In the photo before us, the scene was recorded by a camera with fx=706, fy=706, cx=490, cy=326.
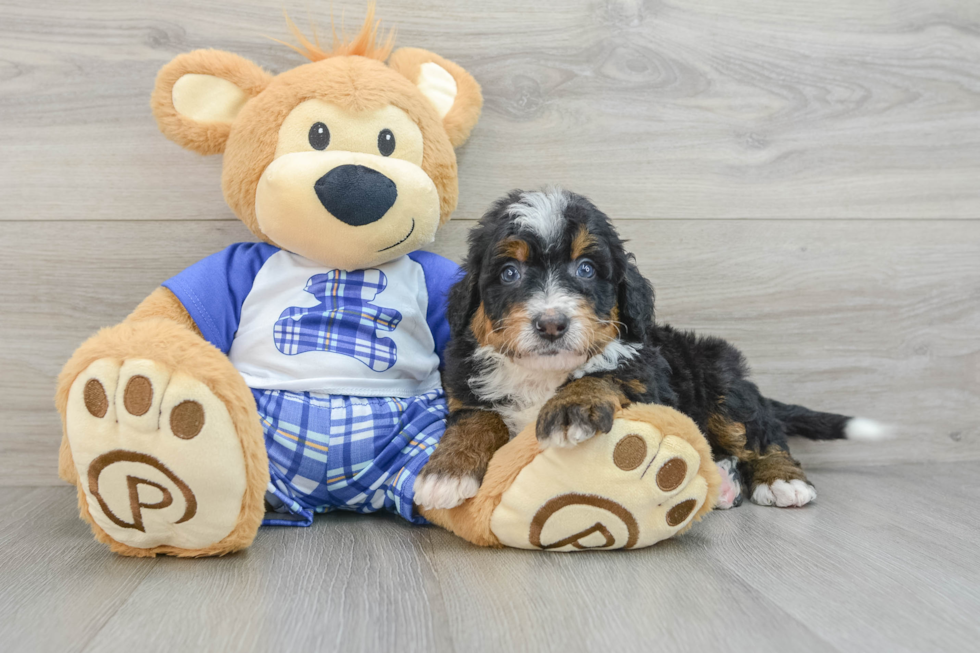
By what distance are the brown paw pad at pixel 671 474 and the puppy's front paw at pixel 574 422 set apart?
6.7 inches

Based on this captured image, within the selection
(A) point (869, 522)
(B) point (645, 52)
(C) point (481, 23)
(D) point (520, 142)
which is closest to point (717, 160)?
(B) point (645, 52)

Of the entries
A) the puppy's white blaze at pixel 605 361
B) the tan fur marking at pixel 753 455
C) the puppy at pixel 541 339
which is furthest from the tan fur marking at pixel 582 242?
the tan fur marking at pixel 753 455

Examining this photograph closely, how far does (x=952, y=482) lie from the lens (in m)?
2.46

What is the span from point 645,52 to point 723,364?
44.6 inches

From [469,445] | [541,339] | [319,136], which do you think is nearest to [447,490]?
[469,445]

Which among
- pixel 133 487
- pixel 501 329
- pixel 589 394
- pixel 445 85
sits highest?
pixel 445 85

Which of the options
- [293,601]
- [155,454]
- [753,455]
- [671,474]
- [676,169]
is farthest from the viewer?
[676,169]

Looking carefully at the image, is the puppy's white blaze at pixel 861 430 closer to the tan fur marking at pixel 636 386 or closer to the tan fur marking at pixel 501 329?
the tan fur marking at pixel 636 386

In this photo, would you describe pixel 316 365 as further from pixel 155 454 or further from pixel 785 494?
pixel 785 494

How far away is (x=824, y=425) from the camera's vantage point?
7.91ft

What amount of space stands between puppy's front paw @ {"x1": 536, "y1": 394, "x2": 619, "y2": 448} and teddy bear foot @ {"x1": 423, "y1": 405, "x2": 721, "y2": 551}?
0.14ft

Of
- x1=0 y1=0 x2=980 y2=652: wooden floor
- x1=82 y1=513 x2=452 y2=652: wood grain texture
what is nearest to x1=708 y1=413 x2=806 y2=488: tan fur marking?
x1=0 y1=0 x2=980 y2=652: wooden floor

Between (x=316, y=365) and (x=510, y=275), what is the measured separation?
1.98 feet

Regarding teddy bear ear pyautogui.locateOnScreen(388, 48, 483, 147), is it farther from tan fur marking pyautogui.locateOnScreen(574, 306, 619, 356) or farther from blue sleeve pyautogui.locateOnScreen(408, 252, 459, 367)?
tan fur marking pyautogui.locateOnScreen(574, 306, 619, 356)
